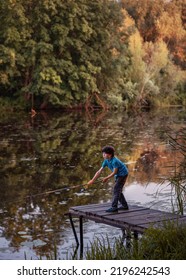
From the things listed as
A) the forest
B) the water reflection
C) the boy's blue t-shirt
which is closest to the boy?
the boy's blue t-shirt

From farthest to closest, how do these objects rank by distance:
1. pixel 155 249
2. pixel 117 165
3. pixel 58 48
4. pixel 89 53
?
pixel 89 53 → pixel 58 48 → pixel 117 165 → pixel 155 249

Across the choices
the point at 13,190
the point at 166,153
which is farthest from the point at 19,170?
the point at 166,153

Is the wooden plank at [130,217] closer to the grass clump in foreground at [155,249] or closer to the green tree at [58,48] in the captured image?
the grass clump in foreground at [155,249]

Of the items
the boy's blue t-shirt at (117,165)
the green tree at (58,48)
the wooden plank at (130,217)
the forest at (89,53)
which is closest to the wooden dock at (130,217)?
the wooden plank at (130,217)

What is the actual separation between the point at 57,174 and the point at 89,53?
92.5 ft

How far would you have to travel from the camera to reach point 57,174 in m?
13.0

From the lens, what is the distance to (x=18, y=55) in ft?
123

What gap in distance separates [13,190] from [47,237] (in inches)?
143

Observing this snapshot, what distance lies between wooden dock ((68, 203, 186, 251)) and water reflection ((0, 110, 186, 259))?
1.69 ft

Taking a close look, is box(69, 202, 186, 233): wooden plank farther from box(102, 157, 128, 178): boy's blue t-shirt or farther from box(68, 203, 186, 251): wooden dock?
box(102, 157, 128, 178): boy's blue t-shirt

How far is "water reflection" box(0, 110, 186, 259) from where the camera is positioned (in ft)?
25.3

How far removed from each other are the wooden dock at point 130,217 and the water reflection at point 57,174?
51 cm

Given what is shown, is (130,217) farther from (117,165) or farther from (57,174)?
(57,174)

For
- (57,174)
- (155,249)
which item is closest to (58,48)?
(57,174)
